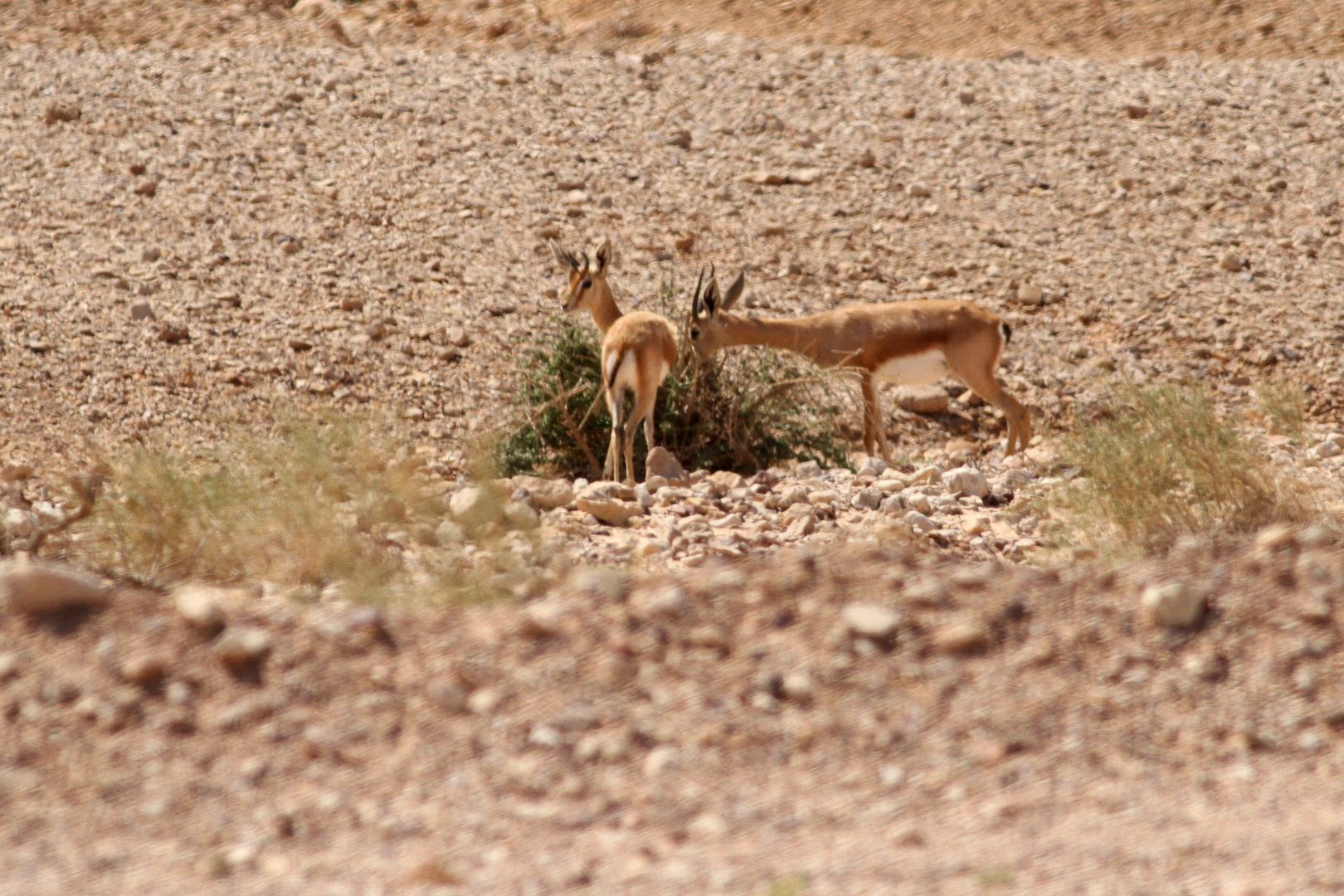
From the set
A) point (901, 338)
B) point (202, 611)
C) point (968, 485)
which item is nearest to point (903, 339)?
point (901, 338)

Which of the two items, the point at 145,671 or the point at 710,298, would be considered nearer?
the point at 145,671

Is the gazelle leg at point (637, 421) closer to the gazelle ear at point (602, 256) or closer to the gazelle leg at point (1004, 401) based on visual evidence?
the gazelle ear at point (602, 256)

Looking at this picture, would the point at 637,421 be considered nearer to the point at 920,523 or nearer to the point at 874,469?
the point at 874,469

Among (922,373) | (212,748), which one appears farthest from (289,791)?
(922,373)

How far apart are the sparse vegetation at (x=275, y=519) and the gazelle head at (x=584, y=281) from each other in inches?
170

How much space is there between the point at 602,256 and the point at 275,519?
19.0 feet

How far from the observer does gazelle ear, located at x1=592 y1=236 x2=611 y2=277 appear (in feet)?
36.8

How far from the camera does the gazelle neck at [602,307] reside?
11.1 m

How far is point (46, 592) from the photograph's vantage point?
4.54 meters

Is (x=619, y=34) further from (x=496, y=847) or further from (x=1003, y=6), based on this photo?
(x=496, y=847)

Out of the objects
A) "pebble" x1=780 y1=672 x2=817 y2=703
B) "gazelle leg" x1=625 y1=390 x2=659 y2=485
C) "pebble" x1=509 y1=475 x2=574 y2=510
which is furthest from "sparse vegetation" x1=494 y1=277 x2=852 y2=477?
"pebble" x1=780 y1=672 x2=817 y2=703

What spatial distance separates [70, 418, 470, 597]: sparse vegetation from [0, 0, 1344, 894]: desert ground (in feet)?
0.41

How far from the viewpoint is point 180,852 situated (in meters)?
3.64

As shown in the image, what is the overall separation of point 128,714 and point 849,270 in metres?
9.82
